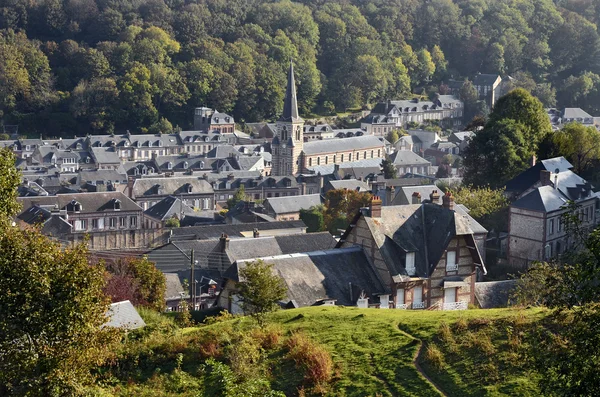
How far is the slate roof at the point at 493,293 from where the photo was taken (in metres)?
30.9

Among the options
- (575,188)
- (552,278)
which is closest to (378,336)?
(552,278)

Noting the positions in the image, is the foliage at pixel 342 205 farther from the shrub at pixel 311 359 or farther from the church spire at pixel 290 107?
the shrub at pixel 311 359

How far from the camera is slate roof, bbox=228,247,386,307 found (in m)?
28.7

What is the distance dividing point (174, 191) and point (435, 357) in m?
50.8

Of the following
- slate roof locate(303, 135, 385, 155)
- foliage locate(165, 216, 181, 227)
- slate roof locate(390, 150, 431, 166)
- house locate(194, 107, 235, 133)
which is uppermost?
house locate(194, 107, 235, 133)

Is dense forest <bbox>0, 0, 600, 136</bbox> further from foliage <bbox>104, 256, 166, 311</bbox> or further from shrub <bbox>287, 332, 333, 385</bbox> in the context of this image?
shrub <bbox>287, 332, 333, 385</bbox>

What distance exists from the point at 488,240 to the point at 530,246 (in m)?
4.12

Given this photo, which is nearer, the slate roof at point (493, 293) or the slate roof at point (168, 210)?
the slate roof at point (493, 293)

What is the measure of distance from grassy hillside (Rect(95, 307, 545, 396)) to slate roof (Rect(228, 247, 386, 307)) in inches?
252

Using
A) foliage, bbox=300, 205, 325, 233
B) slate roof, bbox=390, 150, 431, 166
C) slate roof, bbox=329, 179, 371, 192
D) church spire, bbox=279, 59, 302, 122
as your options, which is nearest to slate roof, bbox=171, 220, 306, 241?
foliage, bbox=300, 205, 325, 233

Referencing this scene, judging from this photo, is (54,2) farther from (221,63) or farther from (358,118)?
(358,118)

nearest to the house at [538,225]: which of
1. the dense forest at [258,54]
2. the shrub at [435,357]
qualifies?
the shrub at [435,357]

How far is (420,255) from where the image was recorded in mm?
30500

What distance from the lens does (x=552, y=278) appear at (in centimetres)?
1470
